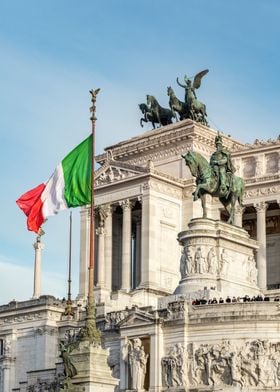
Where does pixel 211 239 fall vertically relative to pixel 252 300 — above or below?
above

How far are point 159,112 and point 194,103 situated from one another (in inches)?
152

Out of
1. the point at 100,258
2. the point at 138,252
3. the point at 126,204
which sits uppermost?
the point at 126,204

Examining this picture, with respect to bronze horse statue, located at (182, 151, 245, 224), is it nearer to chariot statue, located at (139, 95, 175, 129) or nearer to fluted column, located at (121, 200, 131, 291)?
fluted column, located at (121, 200, 131, 291)

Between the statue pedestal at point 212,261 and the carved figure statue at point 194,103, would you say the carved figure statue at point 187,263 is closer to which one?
the statue pedestal at point 212,261

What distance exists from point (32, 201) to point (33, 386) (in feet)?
60.4

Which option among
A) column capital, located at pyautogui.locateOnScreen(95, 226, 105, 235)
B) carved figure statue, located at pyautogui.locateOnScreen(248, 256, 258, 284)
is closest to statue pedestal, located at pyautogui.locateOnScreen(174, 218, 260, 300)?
carved figure statue, located at pyautogui.locateOnScreen(248, 256, 258, 284)

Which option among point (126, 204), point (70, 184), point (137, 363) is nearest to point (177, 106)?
point (126, 204)

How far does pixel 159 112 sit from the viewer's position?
102 meters

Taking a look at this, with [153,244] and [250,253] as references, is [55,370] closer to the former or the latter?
[250,253]

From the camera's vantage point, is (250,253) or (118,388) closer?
(118,388)

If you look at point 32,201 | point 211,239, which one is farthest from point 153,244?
point 32,201

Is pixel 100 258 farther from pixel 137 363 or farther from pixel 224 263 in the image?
pixel 137 363

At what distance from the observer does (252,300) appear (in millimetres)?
63688

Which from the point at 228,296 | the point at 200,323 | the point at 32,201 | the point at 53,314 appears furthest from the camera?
the point at 53,314
